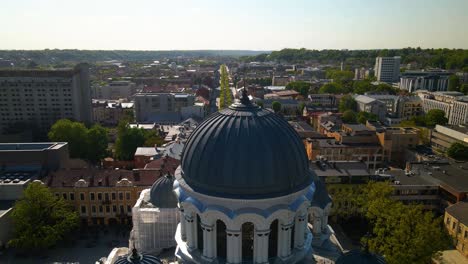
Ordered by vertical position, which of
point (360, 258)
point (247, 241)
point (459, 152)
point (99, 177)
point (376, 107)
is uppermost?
point (247, 241)

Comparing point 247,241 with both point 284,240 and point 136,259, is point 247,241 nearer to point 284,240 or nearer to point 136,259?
point 284,240

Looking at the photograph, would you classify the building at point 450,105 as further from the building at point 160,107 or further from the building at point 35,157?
the building at point 35,157

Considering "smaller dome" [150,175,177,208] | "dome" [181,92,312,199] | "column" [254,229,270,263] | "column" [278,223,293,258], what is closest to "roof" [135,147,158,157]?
"smaller dome" [150,175,177,208]

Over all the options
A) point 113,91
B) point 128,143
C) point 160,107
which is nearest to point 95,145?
point 128,143

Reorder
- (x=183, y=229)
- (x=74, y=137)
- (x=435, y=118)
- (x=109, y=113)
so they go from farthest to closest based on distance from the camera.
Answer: (x=109, y=113) → (x=435, y=118) → (x=74, y=137) → (x=183, y=229)

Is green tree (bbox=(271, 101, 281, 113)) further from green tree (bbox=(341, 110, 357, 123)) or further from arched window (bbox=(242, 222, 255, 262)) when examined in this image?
arched window (bbox=(242, 222, 255, 262))

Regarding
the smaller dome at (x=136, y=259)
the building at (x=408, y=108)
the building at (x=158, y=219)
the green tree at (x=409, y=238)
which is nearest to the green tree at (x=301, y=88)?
the building at (x=408, y=108)
